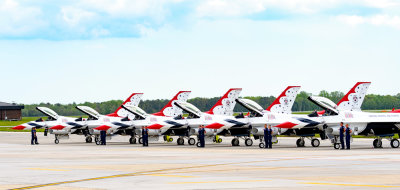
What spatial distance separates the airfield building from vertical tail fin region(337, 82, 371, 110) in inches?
3758

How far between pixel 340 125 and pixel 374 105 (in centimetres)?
6645

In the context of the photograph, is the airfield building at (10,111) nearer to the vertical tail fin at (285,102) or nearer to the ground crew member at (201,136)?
the ground crew member at (201,136)

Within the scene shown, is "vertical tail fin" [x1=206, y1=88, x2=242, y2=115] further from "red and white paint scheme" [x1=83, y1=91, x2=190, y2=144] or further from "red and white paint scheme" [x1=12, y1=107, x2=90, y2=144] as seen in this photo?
"red and white paint scheme" [x1=12, y1=107, x2=90, y2=144]

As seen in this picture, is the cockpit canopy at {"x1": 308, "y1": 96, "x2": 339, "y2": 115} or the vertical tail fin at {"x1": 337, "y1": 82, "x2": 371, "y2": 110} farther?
the vertical tail fin at {"x1": 337, "y1": 82, "x2": 371, "y2": 110}

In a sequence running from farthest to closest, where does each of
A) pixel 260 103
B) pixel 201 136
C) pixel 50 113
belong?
pixel 260 103
pixel 50 113
pixel 201 136

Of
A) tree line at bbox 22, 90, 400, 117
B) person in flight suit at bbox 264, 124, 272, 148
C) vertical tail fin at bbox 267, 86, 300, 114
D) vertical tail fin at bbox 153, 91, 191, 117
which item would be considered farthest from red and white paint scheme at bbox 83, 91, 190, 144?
tree line at bbox 22, 90, 400, 117

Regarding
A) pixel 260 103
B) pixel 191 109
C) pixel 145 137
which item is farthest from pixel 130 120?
pixel 260 103

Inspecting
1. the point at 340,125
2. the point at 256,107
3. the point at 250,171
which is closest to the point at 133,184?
the point at 250,171

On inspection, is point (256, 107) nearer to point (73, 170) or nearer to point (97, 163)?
point (97, 163)

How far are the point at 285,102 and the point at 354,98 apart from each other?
15.8 feet

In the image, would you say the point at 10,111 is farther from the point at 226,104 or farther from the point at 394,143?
the point at 394,143

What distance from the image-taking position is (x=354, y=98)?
136ft

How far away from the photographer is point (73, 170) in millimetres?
21875

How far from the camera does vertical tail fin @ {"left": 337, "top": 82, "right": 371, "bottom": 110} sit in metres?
41.2
